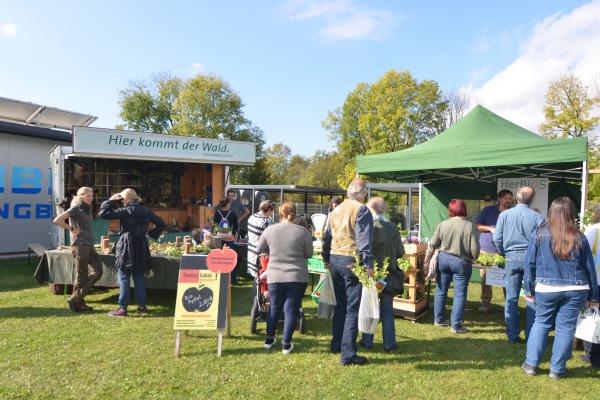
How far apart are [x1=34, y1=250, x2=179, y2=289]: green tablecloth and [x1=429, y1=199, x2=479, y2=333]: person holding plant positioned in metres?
3.12

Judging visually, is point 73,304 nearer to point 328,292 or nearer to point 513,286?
point 328,292

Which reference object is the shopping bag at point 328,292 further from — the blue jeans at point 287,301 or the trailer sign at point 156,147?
the trailer sign at point 156,147

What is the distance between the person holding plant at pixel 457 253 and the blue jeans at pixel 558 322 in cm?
102

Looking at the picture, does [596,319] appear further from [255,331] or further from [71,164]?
[71,164]

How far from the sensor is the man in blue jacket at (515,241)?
152 inches

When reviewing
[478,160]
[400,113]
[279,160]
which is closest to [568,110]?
[400,113]

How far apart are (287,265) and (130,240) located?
210 cm

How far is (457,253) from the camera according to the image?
4.20 m

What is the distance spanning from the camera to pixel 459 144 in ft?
18.9

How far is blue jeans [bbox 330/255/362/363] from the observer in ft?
10.9

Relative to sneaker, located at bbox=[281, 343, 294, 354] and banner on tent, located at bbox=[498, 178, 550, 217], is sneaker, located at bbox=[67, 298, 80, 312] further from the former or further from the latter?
banner on tent, located at bbox=[498, 178, 550, 217]

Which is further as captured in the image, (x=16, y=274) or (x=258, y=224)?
(x=16, y=274)

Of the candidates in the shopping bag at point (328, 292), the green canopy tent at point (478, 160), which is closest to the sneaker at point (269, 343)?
the shopping bag at point (328, 292)

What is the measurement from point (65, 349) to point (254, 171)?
2747 cm
